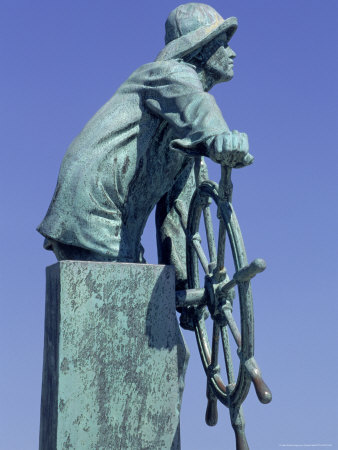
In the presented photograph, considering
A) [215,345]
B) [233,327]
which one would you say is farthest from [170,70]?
[215,345]

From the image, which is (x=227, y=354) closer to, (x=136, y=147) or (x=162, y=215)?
(x=162, y=215)

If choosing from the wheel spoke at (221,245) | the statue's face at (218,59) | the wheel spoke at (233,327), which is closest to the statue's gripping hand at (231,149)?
the wheel spoke at (221,245)

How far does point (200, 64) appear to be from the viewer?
4.71 meters

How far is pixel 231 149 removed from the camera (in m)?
3.90

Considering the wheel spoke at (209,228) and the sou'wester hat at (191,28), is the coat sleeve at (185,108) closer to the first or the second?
the sou'wester hat at (191,28)

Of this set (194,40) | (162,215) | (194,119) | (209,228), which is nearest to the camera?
(194,119)

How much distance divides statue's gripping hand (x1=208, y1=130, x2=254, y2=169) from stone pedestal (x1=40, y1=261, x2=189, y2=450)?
61 cm

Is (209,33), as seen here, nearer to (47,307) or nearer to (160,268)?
(160,268)

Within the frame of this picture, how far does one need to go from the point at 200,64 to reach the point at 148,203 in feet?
2.56

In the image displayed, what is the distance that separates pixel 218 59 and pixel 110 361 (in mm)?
1720

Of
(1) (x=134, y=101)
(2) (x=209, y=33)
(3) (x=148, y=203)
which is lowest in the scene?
(3) (x=148, y=203)

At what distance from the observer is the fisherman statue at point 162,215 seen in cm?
395

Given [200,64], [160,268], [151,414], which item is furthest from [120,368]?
[200,64]

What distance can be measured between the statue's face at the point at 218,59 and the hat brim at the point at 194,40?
0.17 ft
